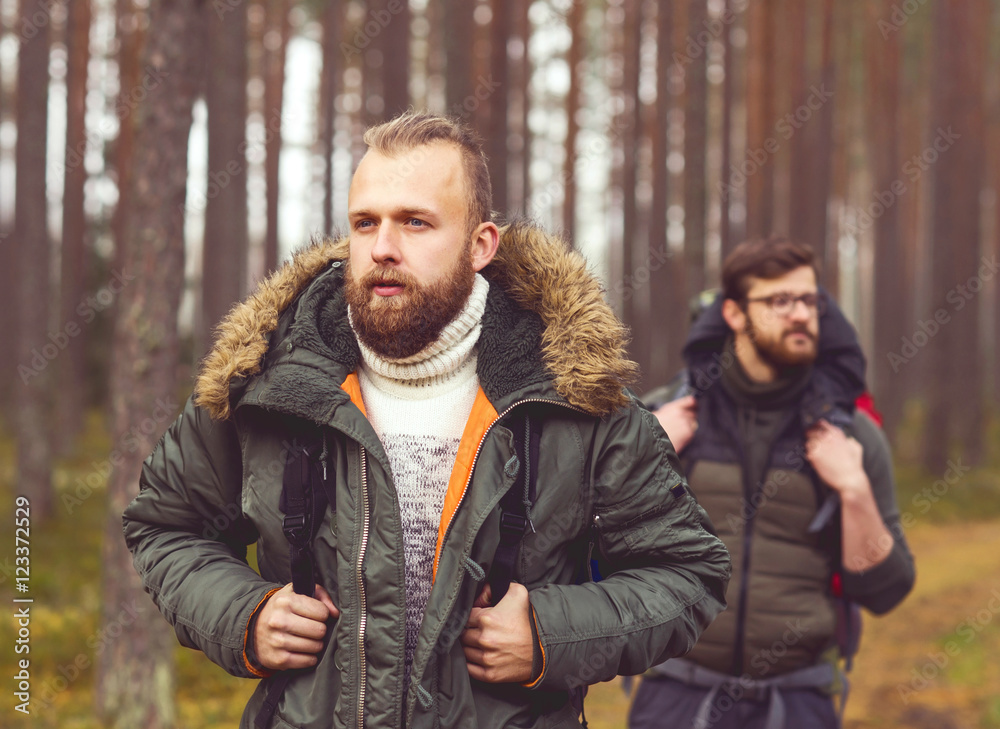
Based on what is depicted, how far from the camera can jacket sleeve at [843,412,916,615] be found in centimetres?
366

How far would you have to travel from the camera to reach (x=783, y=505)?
3.80 metres

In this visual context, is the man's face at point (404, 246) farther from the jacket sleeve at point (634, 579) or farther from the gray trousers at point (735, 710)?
the gray trousers at point (735, 710)

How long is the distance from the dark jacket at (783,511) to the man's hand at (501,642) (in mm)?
2018

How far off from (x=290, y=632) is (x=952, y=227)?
56.1 feet

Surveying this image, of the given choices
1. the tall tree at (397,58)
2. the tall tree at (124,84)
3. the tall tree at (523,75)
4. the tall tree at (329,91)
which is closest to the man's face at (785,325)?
the tall tree at (397,58)

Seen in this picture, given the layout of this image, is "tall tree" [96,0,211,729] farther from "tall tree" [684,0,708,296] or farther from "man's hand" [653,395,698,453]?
"tall tree" [684,0,708,296]

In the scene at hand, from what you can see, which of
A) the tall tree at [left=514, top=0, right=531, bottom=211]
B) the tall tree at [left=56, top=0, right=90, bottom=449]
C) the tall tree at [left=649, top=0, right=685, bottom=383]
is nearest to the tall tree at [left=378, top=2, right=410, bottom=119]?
the tall tree at [left=56, top=0, right=90, bottom=449]

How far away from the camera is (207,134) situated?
41.1ft

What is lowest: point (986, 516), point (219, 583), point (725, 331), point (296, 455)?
point (986, 516)

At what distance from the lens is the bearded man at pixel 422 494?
78.0 inches

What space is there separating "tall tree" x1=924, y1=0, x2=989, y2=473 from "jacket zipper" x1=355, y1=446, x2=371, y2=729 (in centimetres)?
1606

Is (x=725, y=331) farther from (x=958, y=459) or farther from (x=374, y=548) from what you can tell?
(x=958, y=459)

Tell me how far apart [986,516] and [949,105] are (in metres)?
7.55

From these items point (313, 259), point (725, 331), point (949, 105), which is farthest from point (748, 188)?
point (313, 259)
